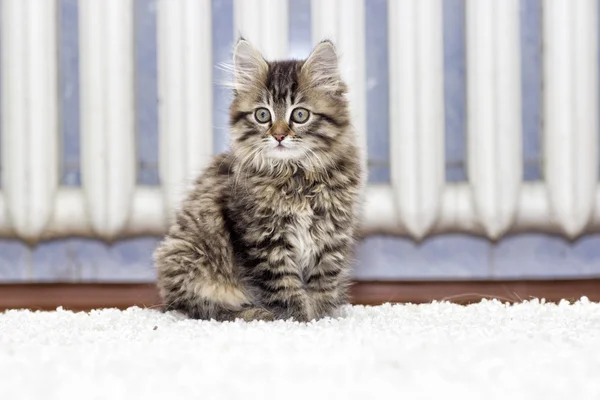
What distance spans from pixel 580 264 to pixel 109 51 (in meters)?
1.30

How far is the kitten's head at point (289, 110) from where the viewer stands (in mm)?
1367

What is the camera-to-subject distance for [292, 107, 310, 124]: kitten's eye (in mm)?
1380

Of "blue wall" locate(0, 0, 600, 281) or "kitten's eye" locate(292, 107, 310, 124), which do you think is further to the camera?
"blue wall" locate(0, 0, 600, 281)

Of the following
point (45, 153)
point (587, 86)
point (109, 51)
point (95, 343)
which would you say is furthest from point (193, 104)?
point (587, 86)

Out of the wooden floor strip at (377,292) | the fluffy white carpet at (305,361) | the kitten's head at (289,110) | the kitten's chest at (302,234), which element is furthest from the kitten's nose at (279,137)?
the wooden floor strip at (377,292)

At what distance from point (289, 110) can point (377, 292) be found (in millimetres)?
599

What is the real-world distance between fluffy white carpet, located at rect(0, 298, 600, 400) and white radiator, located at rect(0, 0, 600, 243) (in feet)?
1.71

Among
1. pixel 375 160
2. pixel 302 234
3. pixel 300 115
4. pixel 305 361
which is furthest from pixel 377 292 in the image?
pixel 305 361

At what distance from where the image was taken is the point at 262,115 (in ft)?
4.60

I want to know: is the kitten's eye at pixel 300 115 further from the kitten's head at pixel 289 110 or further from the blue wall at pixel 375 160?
the blue wall at pixel 375 160

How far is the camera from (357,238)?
5.32ft

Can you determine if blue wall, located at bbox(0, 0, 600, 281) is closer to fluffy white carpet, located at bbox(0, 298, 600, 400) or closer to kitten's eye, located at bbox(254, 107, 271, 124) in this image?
kitten's eye, located at bbox(254, 107, 271, 124)

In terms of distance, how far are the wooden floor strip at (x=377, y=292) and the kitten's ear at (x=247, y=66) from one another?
0.60m

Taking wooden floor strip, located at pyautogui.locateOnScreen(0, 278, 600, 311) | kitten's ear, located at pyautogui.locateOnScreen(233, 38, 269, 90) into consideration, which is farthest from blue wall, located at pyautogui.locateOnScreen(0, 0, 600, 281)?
kitten's ear, located at pyautogui.locateOnScreen(233, 38, 269, 90)
